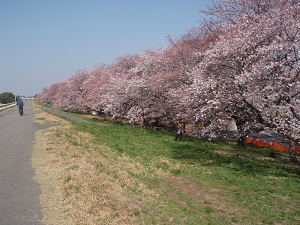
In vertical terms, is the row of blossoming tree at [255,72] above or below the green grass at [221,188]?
above

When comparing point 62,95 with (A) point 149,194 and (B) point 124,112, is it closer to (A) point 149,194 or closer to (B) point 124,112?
(B) point 124,112

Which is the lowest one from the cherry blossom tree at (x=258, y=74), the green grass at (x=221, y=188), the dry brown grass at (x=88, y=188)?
the green grass at (x=221, y=188)

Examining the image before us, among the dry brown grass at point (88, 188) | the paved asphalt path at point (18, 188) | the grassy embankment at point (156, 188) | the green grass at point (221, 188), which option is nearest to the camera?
the paved asphalt path at point (18, 188)

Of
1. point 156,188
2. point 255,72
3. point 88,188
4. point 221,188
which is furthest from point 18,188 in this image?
point 255,72

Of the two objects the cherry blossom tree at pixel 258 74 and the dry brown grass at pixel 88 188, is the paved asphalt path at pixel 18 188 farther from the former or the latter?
the cherry blossom tree at pixel 258 74

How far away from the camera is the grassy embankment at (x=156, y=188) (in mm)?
6750

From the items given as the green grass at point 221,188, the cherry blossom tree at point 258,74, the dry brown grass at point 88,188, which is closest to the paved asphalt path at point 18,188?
the dry brown grass at point 88,188

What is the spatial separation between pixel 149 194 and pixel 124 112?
22.9 m

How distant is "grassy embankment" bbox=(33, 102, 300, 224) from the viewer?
6.75 m

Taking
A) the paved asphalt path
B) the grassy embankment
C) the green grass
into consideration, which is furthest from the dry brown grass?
the green grass

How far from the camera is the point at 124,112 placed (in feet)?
103

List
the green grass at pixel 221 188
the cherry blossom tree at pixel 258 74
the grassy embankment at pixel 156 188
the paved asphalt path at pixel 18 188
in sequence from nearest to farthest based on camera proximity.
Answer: the paved asphalt path at pixel 18 188
the grassy embankment at pixel 156 188
the green grass at pixel 221 188
the cherry blossom tree at pixel 258 74

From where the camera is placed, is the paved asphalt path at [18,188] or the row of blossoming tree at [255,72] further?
the row of blossoming tree at [255,72]

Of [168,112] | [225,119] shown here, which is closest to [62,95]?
[168,112]
